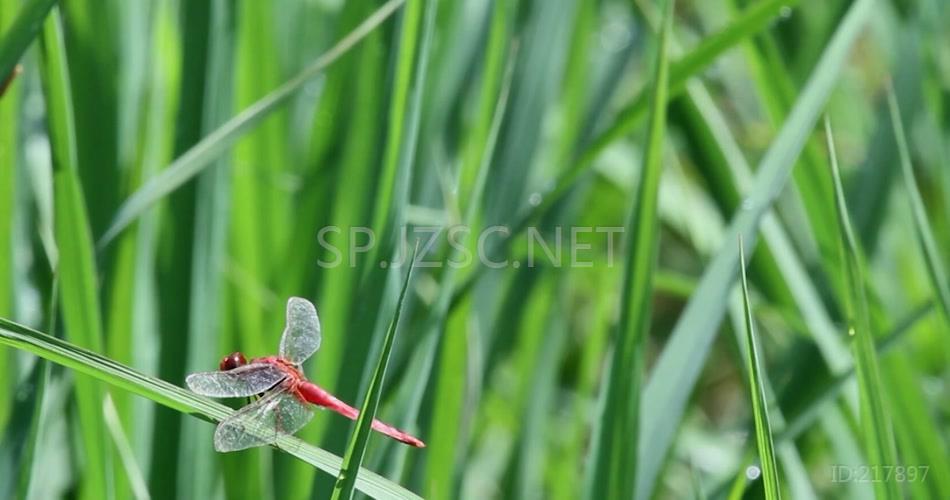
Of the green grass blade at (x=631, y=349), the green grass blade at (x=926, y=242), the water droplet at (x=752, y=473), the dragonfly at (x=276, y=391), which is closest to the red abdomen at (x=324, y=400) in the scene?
the dragonfly at (x=276, y=391)

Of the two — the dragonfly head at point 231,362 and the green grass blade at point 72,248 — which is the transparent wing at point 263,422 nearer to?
the dragonfly head at point 231,362

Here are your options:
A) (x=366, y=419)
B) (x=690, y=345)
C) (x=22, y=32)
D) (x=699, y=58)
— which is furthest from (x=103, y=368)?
(x=699, y=58)

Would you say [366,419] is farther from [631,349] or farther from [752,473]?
[752,473]

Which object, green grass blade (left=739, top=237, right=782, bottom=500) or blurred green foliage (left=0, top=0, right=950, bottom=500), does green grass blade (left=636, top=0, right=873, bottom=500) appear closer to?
blurred green foliage (left=0, top=0, right=950, bottom=500)

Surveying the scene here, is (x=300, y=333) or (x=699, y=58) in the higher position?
(x=699, y=58)

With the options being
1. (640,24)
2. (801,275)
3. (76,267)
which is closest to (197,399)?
(76,267)

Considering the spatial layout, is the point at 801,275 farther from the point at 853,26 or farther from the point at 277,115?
the point at 277,115

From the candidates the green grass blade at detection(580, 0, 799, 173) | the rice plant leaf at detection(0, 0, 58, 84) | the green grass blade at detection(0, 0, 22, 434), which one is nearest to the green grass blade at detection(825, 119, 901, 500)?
the green grass blade at detection(580, 0, 799, 173)
